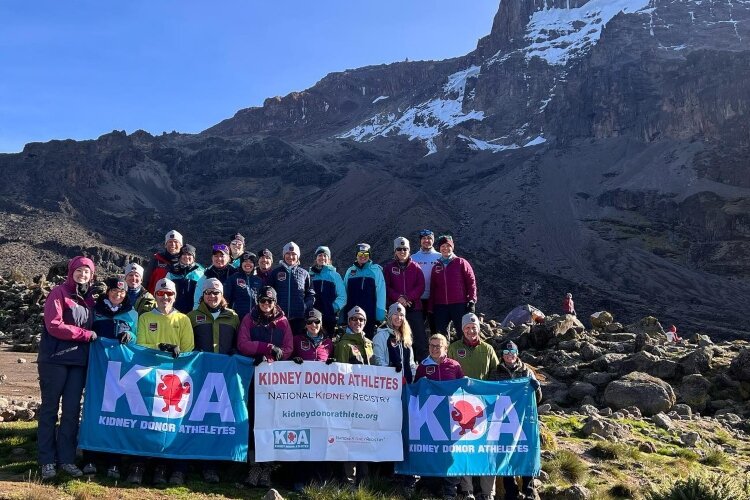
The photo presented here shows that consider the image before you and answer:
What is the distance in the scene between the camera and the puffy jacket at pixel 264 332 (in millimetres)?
8102

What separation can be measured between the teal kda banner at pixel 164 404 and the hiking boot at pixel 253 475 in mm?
169

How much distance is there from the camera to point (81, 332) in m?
7.37

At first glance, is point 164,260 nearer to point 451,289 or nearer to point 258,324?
point 258,324

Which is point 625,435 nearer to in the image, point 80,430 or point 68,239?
point 80,430

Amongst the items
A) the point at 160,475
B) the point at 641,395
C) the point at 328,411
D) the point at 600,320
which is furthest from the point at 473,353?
the point at 600,320

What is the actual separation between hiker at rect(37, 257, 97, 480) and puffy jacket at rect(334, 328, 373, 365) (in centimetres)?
295

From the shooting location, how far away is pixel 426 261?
11.0 meters

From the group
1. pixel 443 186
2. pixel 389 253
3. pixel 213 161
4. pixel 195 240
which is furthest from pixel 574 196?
pixel 213 161

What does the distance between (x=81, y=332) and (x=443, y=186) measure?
137043 mm

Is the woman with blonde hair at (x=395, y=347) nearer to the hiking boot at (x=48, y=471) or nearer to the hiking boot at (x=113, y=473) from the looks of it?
the hiking boot at (x=113, y=473)

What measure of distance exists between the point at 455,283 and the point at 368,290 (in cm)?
148

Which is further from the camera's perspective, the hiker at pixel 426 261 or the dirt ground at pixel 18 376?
the dirt ground at pixel 18 376

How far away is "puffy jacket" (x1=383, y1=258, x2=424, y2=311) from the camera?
10.4 metres

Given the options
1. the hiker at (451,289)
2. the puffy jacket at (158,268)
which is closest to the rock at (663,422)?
the hiker at (451,289)
